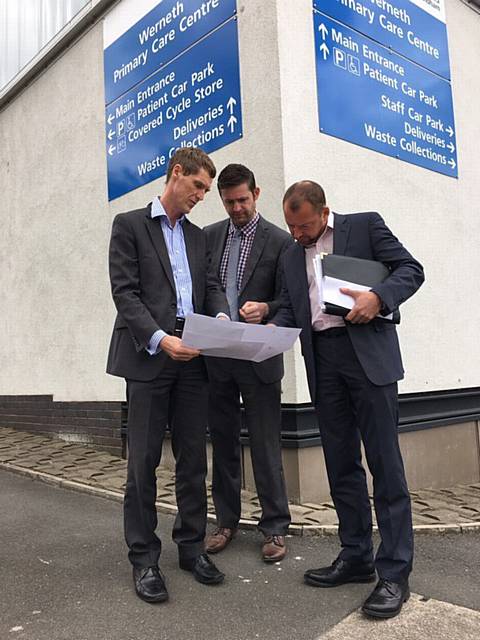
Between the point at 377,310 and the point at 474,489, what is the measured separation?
3.92 metres

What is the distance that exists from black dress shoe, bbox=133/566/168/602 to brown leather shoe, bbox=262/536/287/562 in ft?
2.20

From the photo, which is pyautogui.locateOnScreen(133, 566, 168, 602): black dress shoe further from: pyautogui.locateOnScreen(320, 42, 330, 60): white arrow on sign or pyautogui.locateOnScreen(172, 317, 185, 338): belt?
pyautogui.locateOnScreen(320, 42, 330, 60): white arrow on sign

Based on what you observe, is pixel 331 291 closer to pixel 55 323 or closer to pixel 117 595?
pixel 117 595

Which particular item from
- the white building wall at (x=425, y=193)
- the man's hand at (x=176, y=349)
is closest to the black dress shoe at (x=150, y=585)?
the man's hand at (x=176, y=349)

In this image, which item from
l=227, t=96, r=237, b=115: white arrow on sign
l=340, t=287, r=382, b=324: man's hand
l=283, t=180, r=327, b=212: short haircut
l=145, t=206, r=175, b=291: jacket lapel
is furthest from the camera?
l=227, t=96, r=237, b=115: white arrow on sign

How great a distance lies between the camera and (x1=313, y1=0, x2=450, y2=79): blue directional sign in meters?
5.08

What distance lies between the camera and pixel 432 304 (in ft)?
18.9

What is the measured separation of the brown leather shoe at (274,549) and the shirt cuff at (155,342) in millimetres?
1342

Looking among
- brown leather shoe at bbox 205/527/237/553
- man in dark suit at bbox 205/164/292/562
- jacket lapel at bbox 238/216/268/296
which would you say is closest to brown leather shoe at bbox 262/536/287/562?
man in dark suit at bbox 205/164/292/562

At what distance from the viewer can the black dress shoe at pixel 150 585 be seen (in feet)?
8.68

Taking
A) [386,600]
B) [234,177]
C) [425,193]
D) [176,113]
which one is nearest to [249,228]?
[234,177]

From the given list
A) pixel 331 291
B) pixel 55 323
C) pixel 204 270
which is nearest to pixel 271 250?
pixel 204 270

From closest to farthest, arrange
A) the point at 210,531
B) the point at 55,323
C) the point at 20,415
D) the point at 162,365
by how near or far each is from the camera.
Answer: the point at 162,365 → the point at 210,531 → the point at 55,323 → the point at 20,415

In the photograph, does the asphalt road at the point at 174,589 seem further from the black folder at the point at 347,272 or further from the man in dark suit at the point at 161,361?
the black folder at the point at 347,272
